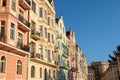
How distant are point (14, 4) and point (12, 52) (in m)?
5.83

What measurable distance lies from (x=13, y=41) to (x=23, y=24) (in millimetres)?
3765

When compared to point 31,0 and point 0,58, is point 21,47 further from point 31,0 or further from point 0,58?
point 31,0

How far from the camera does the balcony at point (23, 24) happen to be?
28102 millimetres

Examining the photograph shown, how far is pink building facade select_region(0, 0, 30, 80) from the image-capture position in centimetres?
2393

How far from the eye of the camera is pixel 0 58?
23.2 meters

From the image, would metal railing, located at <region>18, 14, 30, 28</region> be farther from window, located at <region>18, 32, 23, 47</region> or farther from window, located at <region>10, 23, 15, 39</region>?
window, located at <region>10, 23, 15, 39</region>

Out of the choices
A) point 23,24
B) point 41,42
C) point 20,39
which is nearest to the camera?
point 23,24

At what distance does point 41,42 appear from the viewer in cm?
3594

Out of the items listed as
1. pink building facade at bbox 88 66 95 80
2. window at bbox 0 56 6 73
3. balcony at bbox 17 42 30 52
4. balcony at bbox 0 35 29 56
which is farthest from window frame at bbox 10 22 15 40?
pink building facade at bbox 88 66 95 80

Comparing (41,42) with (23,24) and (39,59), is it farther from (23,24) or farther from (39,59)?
(23,24)

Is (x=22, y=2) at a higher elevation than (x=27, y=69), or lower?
higher

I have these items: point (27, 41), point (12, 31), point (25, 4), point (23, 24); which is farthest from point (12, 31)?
point (25, 4)

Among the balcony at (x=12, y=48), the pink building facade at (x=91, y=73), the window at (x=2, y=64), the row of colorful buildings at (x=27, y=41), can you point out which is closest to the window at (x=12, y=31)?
the row of colorful buildings at (x=27, y=41)

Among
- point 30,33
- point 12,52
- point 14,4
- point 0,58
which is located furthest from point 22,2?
point 0,58
